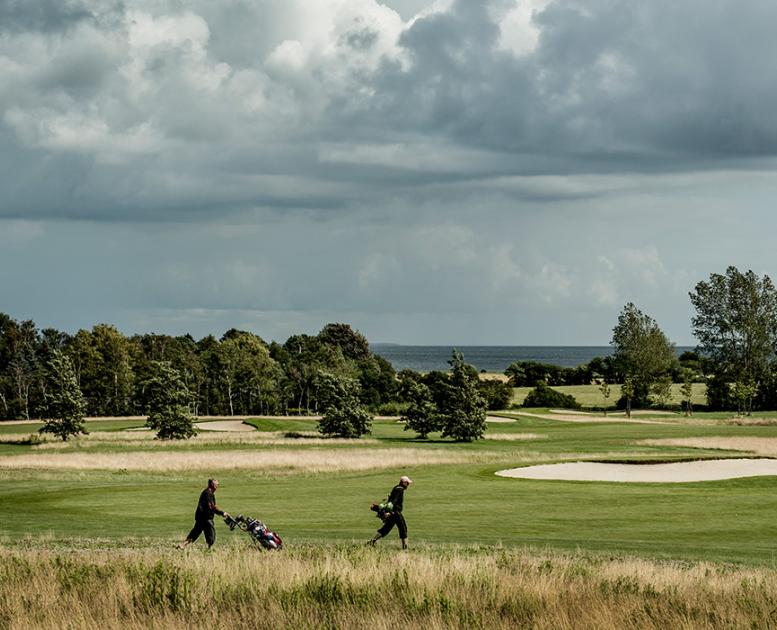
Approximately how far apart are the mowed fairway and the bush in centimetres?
5959

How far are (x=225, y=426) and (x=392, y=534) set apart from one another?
71.2 meters

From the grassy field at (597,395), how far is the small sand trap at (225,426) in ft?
153

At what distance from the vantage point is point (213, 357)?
13775 centimetres

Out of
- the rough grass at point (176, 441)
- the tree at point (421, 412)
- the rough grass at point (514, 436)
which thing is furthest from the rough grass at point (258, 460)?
the tree at point (421, 412)

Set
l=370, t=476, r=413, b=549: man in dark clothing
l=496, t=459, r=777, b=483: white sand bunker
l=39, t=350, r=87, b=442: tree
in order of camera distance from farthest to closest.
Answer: l=39, t=350, r=87, b=442: tree → l=496, t=459, r=777, b=483: white sand bunker → l=370, t=476, r=413, b=549: man in dark clothing

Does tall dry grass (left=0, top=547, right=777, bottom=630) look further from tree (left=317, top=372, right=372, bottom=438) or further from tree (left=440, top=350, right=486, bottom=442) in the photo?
tree (left=317, top=372, right=372, bottom=438)

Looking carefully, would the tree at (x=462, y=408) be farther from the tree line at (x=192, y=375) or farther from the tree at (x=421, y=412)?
the tree line at (x=192, y=375)

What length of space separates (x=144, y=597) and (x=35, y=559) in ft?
14.7

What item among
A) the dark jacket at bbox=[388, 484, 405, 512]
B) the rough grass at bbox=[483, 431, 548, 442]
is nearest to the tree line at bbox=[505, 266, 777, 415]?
the rough grass at bbox=[483, 431, 548, 442]

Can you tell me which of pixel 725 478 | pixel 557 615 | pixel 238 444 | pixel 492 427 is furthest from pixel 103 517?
pixel 492 427

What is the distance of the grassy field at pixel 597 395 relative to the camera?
440 ft

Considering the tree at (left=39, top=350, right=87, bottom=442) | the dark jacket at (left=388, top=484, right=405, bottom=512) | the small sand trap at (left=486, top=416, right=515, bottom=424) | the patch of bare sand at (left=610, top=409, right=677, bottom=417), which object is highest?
the tree at (left=39, top=350, right=87, bottom=442)

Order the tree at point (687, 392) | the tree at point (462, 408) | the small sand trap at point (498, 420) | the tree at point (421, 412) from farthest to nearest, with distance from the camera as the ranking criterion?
1. the tree at point (687, 392)
2. the small sand trap at point (498, 420)
3. the tree at point (421, 412)
4. the tree at point (462, 408)

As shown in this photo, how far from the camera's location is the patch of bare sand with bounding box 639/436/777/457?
211ft
